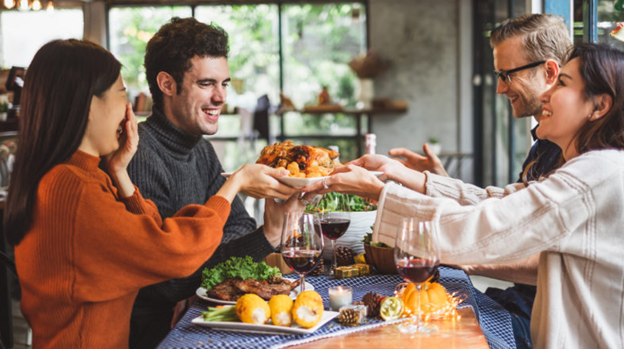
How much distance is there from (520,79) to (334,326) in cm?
144

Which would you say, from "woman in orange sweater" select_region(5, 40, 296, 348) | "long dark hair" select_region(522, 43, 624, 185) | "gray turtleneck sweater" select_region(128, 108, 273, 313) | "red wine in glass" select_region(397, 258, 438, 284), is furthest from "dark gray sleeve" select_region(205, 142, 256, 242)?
"long dark hair" select_region(522, 43, 624, 185)

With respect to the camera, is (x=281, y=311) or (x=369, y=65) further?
(x=369, y=65)

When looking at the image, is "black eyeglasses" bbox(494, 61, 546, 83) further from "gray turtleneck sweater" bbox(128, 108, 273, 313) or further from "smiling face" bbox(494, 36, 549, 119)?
"gray turtleneck sweater" bbox(128, 108, 273, 313)

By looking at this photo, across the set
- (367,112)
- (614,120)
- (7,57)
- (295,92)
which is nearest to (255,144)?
(295,92)

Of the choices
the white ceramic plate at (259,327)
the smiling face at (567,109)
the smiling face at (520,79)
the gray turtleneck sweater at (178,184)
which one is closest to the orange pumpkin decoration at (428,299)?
the white ceramic plate at (259,327)

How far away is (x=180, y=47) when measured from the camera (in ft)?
8.20

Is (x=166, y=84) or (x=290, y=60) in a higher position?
(x=290, y=60)

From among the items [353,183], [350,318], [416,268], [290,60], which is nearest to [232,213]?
[353,183]

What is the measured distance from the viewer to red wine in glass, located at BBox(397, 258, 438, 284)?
1392 millimetres

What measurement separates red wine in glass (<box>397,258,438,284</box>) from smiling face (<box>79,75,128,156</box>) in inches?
33.4

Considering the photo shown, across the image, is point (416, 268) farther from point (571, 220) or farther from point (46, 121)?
point (46, 121)

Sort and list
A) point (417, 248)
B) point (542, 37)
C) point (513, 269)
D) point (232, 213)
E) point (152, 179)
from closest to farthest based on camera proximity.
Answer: point (417, 248) → point (513, 269) → point (152, 179) → point (542, 37) → point (232, 213)

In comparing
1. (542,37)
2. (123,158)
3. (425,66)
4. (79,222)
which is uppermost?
(425,66)

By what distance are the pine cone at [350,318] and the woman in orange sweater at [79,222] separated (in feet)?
1.28
